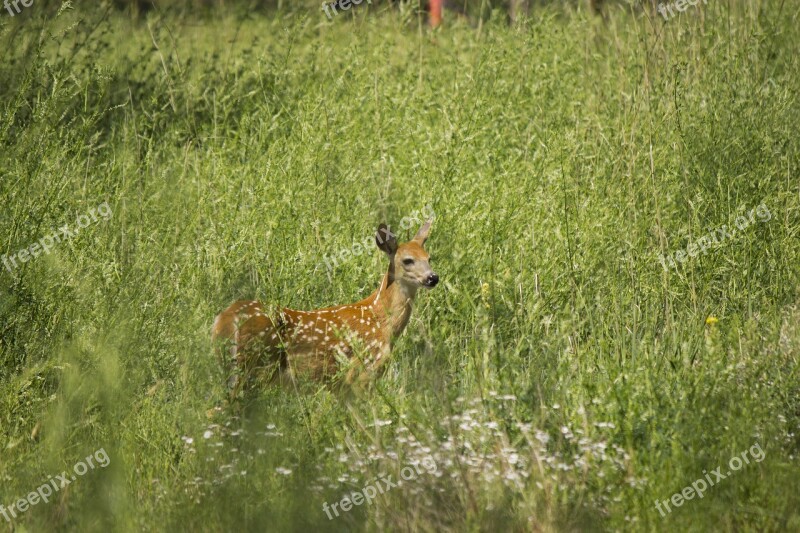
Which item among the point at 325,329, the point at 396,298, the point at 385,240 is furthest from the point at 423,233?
the point at 325,329

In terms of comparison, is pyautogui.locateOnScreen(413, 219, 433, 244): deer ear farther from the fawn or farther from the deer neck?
the deer neck

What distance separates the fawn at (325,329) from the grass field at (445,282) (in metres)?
0.12

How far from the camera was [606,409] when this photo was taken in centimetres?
414

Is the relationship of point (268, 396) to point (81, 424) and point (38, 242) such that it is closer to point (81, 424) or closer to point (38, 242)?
point (81, 424)

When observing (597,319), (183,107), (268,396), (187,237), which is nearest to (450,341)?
(597,319)

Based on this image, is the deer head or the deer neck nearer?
the deer head

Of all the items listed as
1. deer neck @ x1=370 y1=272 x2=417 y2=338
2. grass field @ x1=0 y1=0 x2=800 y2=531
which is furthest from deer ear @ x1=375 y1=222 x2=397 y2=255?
grass field @ x1=0 y1=0 x2=800 y2=531

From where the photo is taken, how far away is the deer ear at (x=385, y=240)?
5.71m

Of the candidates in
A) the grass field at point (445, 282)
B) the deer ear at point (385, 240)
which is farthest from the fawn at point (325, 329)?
the grass field at point (445, 282)

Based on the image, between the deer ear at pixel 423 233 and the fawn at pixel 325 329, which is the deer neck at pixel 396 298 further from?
the deer ear at pixel 423 233

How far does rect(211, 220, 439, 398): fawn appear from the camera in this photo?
196 inches

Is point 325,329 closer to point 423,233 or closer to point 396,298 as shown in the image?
point 396,298

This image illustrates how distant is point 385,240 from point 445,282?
1.32ft

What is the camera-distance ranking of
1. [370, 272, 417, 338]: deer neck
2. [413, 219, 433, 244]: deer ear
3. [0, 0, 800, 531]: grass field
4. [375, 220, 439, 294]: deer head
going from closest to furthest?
[0, 0, 800, 531]: grass field, [375, 220, 439, 294]: deer head, [370, 272, 417, 338]: deer neck, [413, 219, 433, 244]: deer ear
